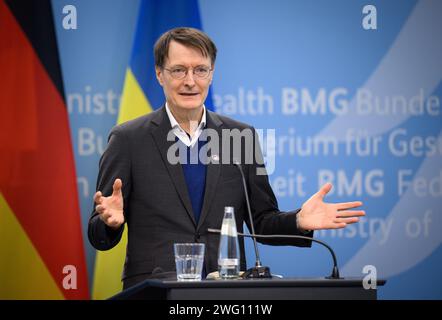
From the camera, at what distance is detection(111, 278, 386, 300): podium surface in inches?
110

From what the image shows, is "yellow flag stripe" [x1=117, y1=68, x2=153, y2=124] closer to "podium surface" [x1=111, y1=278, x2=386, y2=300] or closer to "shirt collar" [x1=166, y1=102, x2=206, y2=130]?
"shirt collar" [x1=166, y1=102, x2=206, y2=130]

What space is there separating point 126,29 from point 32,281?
1.81 metres

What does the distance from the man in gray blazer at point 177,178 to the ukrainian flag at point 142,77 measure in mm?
1155

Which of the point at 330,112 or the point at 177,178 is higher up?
the point at 330,112

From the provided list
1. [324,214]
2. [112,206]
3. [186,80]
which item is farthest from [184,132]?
[324,214]

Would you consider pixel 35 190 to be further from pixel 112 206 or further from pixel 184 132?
pixel 112 206

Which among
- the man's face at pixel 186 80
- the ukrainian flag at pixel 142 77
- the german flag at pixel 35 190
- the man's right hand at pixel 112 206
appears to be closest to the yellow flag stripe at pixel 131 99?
the ukrainian flag at pixel 142 77

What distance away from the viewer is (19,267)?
534 centimetres

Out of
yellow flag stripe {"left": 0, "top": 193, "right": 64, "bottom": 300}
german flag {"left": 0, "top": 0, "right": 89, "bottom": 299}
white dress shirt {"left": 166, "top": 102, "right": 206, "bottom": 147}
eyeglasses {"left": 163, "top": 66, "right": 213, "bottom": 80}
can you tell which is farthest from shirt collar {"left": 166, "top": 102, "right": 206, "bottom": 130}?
yellow flag stripe {"left": 0, "top": 193, "right": 64, "bottom": 300}

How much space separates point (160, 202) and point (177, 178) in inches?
5.8

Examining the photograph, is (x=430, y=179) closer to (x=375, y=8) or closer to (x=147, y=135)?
(x=375, y=8)

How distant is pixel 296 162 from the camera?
543 cm
